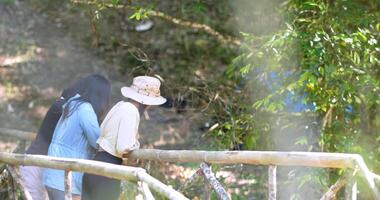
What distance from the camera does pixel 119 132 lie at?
13.6 ft

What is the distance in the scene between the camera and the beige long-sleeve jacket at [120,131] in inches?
163

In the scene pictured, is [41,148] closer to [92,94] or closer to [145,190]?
[92,94]

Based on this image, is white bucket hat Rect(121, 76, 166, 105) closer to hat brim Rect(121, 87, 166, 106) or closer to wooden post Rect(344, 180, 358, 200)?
hat brim Rect(121, 87, 166, 106)

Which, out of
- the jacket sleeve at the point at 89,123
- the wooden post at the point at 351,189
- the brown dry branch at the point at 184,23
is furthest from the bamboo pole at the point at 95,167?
the brown dry branch at the point at 184,23

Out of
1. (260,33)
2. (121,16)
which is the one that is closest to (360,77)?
(260,33)

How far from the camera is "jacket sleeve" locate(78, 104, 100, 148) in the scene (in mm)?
4223

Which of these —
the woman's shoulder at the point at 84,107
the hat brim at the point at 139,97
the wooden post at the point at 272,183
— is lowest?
the wooden post at the point at 272,183

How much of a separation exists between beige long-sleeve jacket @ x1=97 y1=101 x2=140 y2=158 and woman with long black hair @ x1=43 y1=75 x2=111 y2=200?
8 centimetres

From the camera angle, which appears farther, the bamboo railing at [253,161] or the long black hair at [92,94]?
the long black hair at [92,94]

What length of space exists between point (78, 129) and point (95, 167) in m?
0.56

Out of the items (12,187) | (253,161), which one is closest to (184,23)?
(12,187)

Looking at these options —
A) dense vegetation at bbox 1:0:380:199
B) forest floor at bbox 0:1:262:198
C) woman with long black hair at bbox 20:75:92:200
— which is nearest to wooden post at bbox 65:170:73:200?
woman with long black hair at bbox 20:75:92:200

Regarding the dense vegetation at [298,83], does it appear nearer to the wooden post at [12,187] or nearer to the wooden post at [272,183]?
the wooden post at [12,187]

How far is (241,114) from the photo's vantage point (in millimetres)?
6535
